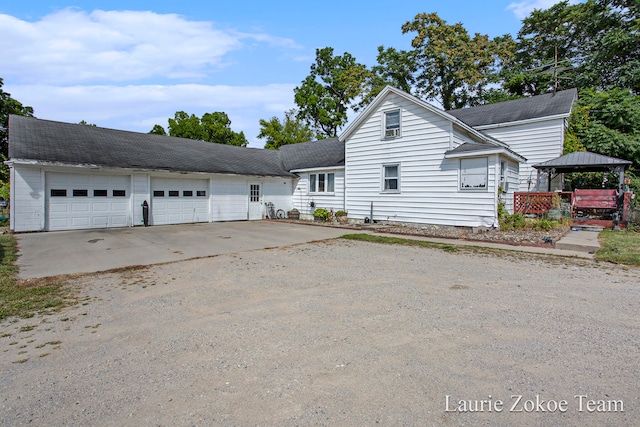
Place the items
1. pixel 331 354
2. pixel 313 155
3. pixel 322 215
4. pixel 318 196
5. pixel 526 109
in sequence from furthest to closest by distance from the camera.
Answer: pixel 313 155 → pixel 318 196 → pixel 526 109 → pixel 322 215 → pixel 331 354

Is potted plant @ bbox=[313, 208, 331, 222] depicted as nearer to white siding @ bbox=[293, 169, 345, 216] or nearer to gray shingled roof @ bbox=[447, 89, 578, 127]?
white siding @ bbox=[293, 169, 345, 216]

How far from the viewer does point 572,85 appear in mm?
27281

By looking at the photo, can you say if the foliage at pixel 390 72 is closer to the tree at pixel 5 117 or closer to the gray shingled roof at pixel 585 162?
the gray shingled roof at pixel 585 162

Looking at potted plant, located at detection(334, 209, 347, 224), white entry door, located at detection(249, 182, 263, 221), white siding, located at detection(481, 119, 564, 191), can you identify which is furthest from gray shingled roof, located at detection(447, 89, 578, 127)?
white entry door, located at detection(249, 182, 263, 221)

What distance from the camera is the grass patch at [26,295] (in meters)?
4.87

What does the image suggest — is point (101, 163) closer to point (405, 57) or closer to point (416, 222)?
point (416, 222)

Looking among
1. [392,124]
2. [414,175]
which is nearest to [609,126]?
[414,175]

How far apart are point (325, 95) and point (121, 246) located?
122ft

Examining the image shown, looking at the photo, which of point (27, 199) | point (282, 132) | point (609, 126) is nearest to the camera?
point (27, 199)

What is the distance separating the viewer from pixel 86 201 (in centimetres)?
1506

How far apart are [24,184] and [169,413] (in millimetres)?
15421

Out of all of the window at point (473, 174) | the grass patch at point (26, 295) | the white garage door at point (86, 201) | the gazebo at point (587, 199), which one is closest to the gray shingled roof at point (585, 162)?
the gazebo at point (587, 199)

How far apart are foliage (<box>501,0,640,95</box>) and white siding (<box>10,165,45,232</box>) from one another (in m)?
29.3

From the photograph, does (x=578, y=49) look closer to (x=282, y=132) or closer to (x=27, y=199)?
(x=282, y=132)
